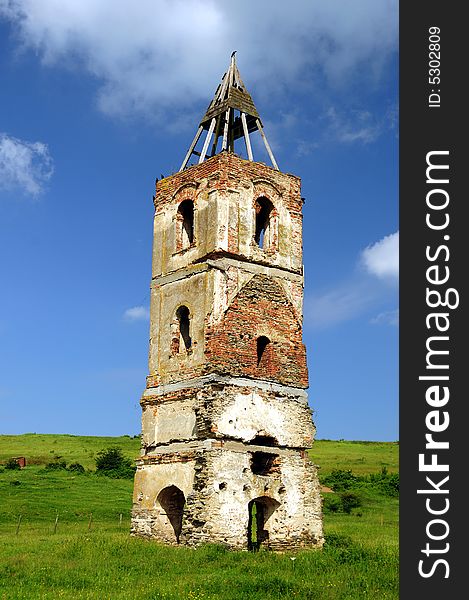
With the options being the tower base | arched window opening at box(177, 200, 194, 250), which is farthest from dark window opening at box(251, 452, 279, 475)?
arched window opening at box(177, 200, 194, 250)

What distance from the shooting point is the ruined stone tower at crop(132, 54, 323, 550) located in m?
19.5

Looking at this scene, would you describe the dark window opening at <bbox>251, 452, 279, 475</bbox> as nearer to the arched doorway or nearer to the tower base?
the tower base

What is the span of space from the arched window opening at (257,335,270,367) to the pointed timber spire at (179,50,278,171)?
5298 millimetres

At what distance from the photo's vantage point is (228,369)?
2009 centimetres

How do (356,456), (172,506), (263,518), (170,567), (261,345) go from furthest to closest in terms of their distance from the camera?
(356,456)
(261,345)
(172,506)
(263,518)
(170,567)

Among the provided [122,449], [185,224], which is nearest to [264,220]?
[185,224]

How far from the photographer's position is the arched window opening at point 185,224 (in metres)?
22.6

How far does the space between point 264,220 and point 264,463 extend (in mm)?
7173

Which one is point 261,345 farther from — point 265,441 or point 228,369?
point 265,441

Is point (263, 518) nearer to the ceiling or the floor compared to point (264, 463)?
nearer to the floor

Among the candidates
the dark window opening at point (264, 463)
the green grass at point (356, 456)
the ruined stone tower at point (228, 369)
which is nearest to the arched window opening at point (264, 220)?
the ruined stone tower at point (228, 369)

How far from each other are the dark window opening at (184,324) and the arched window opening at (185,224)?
1.85 m

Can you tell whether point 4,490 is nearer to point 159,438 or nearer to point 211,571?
point 159,438

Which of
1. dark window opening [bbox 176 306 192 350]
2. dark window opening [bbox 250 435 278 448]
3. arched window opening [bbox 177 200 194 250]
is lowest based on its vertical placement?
dark window opening [bbox 250 435 278 448]
